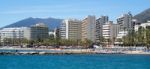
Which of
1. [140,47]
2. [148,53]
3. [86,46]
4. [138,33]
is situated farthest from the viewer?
[86,46]

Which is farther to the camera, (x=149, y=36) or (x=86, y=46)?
(x=86, y=46)

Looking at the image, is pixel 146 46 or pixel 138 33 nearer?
pixel 146 46

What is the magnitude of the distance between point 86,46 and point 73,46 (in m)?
5.96

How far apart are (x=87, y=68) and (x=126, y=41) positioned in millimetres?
111949

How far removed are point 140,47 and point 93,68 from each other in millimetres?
91585

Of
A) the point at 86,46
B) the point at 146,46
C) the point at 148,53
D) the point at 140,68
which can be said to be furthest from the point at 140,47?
the point at 140,68

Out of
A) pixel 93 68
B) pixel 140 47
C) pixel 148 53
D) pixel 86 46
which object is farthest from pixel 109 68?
pixel 86 46

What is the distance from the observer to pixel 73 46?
198875mm

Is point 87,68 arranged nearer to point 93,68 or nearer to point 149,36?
point 93,68

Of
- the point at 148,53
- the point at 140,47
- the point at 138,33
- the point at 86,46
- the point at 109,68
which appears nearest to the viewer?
the point at 109,68

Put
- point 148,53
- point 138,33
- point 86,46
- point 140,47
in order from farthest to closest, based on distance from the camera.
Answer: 1. point 86,46
2. point 138,33
3. point 140,47
4. point 148,53

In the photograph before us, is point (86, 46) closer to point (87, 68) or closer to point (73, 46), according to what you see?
point (73, 46)

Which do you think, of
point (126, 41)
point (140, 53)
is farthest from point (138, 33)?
point (140, 53)

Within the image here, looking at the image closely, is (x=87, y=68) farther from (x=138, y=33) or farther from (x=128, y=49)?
(x=138, y=33)
